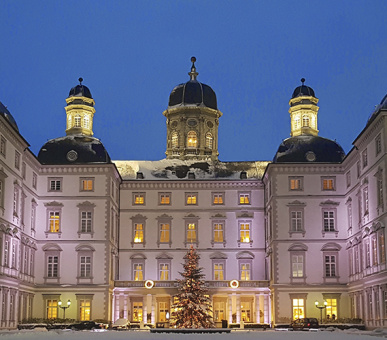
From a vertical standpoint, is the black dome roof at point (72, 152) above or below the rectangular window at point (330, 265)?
above

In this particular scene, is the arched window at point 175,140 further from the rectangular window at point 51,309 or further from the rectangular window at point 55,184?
the rectangular window at point 51,309

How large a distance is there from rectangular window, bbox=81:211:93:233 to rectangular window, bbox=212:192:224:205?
12.3m

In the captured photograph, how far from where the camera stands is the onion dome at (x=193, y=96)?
78125mm

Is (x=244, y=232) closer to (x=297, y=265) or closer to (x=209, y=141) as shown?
(x=297, y=265)

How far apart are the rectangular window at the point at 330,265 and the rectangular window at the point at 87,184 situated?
20521 millimetres

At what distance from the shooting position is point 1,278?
48125 mm

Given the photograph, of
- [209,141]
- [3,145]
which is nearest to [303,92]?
[209,141]

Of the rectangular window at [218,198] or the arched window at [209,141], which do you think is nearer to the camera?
the rectangular window at [218,198]

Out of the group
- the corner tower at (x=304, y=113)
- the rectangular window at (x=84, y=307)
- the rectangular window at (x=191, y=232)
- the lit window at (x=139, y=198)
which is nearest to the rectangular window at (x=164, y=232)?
the rectangular window at (x=191, y=232)

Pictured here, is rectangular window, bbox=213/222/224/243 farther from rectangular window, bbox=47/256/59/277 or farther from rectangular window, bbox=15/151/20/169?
rectangular window, bbox=15/151/20/169

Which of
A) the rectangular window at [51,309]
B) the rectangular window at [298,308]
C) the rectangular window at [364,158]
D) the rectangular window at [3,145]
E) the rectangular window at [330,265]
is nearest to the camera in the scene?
the rectangular window at [3,145]

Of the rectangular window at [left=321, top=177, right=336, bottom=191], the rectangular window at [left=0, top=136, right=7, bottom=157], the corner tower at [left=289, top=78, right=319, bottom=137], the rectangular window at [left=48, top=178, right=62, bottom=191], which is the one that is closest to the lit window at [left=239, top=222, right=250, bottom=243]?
the rectangular window at [left=321, top=177, right=336, bottom=191]

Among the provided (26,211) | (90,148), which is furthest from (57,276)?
(90,148)

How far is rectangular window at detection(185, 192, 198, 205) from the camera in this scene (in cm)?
6775
